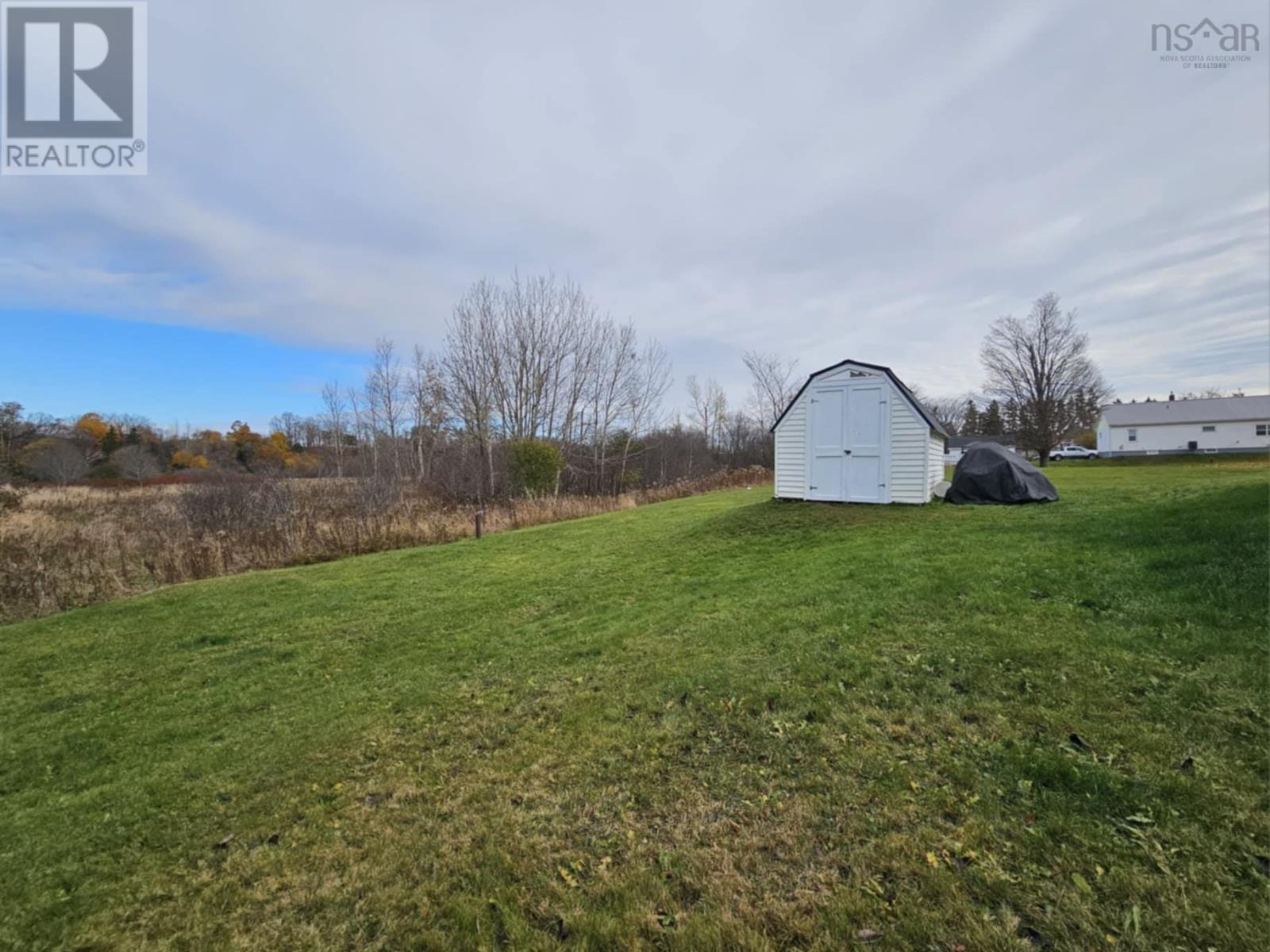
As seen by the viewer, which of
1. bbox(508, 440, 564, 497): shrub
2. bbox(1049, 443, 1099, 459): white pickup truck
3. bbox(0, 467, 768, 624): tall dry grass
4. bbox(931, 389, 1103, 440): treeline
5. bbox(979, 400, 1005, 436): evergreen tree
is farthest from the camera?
bbox(979, 400, 1005, 436): evergreen tree

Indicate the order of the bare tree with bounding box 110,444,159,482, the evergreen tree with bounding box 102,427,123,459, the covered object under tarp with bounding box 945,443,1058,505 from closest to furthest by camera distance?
the covered object under tarp with bounding box 945,443,1058,505, the bare tree with bounding box 110,444,159,482, the evergreen tree with bounding box 102,427,123,459

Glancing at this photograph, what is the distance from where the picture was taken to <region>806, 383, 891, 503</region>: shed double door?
10156mm

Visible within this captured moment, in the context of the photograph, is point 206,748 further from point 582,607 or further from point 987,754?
point 987,754

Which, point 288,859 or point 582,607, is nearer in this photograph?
point 288,859

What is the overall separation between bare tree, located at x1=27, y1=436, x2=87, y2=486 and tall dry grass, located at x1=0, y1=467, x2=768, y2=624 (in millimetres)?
10045

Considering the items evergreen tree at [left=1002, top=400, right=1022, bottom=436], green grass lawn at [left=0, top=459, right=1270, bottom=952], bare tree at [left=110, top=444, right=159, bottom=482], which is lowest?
green grass lawn at [left=0, top=459, right=1270, bottom=952]

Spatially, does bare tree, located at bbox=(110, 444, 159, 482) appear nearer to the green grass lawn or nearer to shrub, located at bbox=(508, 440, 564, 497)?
shrub, located at bbox=(508, 440, 564, 497)

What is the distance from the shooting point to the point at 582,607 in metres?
6.05

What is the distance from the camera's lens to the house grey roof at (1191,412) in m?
38.1

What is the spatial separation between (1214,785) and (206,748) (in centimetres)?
539

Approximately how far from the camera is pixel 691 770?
2.82 meters

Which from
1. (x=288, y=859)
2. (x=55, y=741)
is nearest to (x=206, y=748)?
(x=55, y=741)

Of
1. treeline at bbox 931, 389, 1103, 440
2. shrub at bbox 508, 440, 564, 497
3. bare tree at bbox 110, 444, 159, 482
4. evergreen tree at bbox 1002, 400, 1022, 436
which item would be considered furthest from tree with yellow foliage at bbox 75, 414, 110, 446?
evergreen tree at bbox 1002, 400, 1022, 436

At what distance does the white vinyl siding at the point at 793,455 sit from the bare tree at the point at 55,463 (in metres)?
32.7
